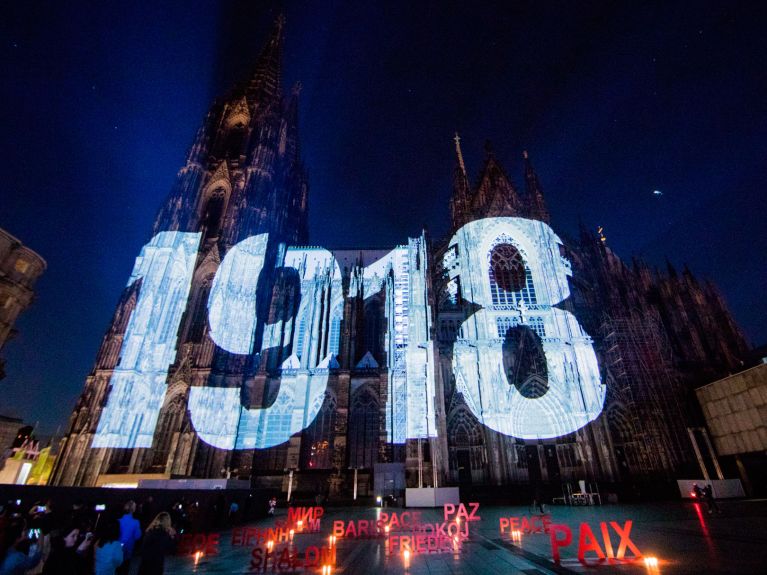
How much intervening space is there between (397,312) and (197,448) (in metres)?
16.0

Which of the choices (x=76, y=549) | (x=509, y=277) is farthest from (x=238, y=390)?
(x=76, y=549)

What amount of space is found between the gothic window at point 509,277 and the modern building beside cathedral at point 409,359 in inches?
4.5

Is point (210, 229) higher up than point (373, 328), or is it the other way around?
point (210, 229)

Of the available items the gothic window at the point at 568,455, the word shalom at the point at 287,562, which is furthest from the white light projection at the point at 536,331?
the word shalom at the point at 287,562

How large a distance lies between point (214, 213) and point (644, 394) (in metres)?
35.6

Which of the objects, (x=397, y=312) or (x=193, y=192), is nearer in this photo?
(x=397, y=312)

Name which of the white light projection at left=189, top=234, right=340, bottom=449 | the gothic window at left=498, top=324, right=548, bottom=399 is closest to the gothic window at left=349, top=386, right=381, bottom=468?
the white light projection at left=189, top=234, right=340, bottom=449

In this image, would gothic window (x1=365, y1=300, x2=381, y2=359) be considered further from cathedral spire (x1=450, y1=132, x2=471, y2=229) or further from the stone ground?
the stone ground

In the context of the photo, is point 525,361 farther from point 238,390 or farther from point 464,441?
point 238,390

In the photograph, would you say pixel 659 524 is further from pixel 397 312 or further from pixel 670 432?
pixel 397 312

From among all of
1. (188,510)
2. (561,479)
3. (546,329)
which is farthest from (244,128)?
(561,479)

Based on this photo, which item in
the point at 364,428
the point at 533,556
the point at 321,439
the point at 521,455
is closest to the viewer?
the point at 533,556

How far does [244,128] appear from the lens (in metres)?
38.9

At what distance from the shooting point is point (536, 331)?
80.2 ft
